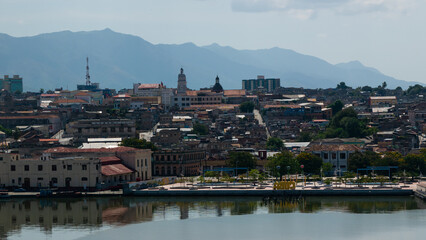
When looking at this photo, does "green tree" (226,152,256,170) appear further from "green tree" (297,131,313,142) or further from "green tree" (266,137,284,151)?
"green tree" (297,131,313,142)

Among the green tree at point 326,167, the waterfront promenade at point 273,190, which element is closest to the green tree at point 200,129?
the green tree at point 326,167

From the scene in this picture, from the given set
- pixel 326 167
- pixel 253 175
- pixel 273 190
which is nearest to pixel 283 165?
pixel 253 175

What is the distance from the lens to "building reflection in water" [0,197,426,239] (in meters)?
79.1

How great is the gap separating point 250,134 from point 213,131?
8.40 meters

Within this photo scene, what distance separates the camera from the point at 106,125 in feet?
497

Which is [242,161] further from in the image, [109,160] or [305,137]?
[305,137]

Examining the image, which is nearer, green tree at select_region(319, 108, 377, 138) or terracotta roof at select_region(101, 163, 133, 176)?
terracotta roof at select_region(101, 163, 133, 176)

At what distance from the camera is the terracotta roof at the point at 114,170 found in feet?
323

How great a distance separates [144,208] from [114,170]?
1525 cm

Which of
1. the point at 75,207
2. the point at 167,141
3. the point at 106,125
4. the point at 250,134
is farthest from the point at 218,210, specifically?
the point at 250,134

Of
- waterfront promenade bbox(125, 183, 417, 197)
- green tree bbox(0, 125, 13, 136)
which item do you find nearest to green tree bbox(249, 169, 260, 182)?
waterfront promenade bbox(125, 183, 417, 197)

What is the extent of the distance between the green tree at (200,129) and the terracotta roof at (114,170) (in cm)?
6207

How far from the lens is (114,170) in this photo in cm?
10044

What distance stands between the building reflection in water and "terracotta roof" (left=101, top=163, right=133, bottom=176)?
18.4ft
